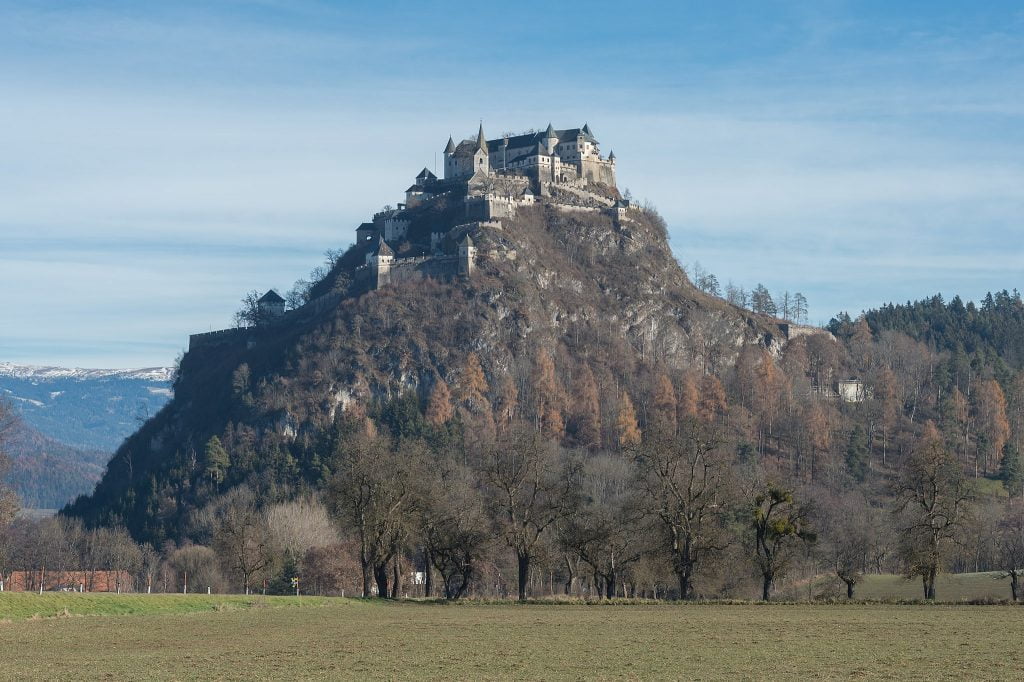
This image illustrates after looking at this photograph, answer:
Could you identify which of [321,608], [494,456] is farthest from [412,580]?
[321,608]

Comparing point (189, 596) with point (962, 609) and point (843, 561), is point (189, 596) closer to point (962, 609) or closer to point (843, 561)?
point (962, 609)

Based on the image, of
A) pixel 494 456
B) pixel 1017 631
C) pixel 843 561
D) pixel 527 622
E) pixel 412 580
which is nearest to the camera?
pixel 1017 631

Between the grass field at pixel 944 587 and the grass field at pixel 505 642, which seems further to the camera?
the grass field at pixel 944 587

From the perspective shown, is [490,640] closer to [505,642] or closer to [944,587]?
[505,642]

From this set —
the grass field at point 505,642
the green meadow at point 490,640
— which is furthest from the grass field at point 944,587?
the grass field at point 505,642

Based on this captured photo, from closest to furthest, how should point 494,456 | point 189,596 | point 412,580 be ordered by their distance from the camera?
point 189,596 → point 494,456 → point 412,580

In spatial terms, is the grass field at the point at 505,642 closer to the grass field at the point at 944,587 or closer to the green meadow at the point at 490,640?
the green meadow at the point at 490,640

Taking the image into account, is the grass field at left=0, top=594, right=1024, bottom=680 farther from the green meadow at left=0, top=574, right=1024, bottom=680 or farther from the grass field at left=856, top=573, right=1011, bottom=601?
the grass field at left=856, top=573, right=1011, bottom=601

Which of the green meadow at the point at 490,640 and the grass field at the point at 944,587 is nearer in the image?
the green meadow at the point at 490,640

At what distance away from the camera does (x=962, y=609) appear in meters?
78.9

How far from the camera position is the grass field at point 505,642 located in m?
46.7

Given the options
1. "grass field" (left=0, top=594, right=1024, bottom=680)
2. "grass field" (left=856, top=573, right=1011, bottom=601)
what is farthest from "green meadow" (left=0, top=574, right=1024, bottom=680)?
"grass field" (left=856, top=573, right=1011, bottom=601)

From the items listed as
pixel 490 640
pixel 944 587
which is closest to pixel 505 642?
pixel 490 640

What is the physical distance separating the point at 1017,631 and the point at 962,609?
18.7 m
